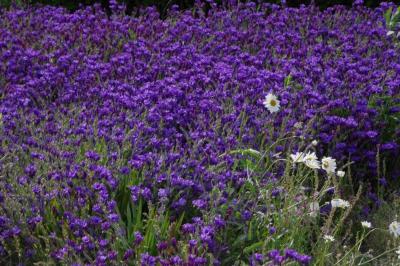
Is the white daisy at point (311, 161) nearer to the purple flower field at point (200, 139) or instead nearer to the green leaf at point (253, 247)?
the purple flower field at point (200, 139)

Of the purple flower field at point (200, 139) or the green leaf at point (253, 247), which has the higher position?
the purple flower field at point (200, 139)

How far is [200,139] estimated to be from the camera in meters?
3.83

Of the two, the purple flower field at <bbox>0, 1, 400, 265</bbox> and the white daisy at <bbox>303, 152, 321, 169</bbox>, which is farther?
the white daisy at <bbox>303, 152, 321, 169</bbox>

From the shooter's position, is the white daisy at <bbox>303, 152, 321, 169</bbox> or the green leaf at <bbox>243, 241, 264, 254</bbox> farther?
the white daisy at <bbox>303, 152, 321, 169</bbox>

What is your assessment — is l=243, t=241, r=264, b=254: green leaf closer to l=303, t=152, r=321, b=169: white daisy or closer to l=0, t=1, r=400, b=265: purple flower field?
l=0, t=1, r=400, b=265: purple flower field

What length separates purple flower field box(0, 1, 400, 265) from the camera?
313cm

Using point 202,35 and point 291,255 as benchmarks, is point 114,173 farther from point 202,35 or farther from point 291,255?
point 202,35

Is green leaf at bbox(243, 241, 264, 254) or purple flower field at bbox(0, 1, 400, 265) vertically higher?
purple flower field at bbox(0, 1, 400, 265)

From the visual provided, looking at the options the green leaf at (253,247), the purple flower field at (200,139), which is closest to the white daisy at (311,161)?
the purple flower field at (200,139)

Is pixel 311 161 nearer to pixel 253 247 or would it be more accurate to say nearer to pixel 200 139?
pixel 253 247

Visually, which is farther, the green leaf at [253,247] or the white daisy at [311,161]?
the white daisy at [311,161]

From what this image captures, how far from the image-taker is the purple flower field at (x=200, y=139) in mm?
3135

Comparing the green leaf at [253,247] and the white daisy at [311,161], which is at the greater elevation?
the white daisy at [311,161]

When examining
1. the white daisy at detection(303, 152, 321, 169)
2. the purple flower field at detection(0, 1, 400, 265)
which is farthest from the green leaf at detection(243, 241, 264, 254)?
the white daisy at detection(303, 152, 321, 169)
